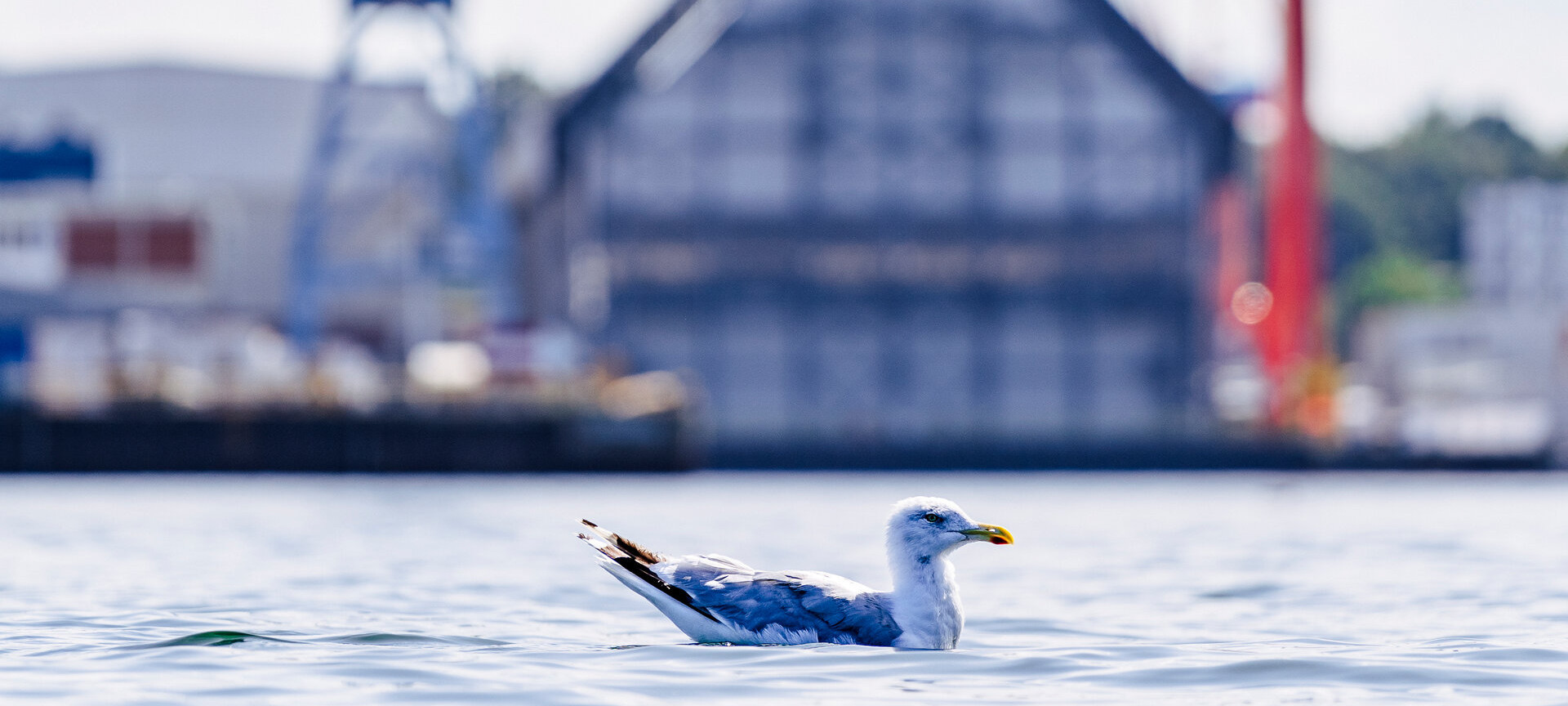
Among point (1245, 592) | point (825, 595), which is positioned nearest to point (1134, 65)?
point (1245, 592)

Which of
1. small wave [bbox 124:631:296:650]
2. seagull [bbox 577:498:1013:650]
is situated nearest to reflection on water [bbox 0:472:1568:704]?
small wave [bbox 124:631:296:650]

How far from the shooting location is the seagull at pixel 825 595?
1128 cm

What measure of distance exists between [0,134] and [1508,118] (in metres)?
98.7

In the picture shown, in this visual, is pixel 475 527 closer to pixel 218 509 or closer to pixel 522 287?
pixel 218 509

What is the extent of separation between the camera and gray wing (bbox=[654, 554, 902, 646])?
11258mm

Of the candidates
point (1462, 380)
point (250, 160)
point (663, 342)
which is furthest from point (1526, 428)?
point (250, 160)

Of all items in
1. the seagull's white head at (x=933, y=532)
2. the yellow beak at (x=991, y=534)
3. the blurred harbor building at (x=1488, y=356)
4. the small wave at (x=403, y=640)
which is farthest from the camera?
the blurred harbor building at (x=1488, y=356)

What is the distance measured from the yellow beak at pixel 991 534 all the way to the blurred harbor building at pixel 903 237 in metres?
39.9

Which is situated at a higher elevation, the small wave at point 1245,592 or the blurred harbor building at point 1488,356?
the blurred harbor building at point 1488,356

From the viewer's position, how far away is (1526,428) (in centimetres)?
6506

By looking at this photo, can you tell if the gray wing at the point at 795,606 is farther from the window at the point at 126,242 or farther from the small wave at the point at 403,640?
the window at the point at 126,242

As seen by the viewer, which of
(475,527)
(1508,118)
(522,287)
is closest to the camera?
A: (475,527)

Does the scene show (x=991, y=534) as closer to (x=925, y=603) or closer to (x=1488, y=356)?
(x=925, y=603)

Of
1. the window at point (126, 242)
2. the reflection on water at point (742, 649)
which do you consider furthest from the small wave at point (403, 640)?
the window at point (126, 242)
